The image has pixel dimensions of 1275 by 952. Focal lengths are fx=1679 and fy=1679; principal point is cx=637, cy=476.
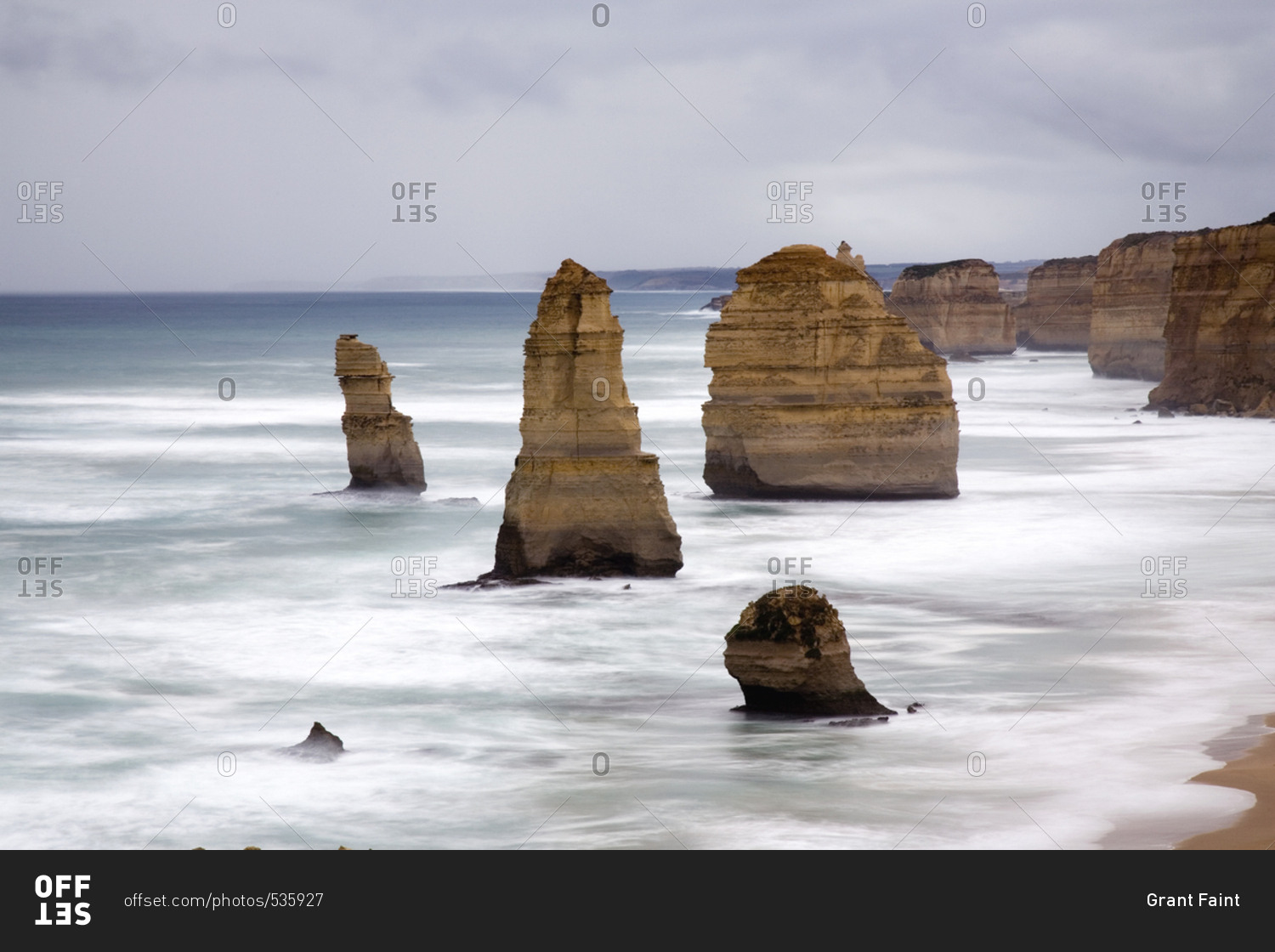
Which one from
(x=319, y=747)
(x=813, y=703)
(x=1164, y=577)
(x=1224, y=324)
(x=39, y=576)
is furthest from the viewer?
(x=1224, y=324)

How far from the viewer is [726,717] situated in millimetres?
18953

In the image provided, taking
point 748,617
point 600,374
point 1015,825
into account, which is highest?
point 600,374

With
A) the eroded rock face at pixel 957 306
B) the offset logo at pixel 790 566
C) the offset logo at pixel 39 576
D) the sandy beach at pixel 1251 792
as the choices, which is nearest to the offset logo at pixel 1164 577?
the offset logo at pixel 790 566

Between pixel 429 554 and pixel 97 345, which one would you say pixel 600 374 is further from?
pixel 97 345

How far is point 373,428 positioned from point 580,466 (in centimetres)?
1259

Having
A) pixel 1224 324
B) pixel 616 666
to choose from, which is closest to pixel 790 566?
pixel 616 666

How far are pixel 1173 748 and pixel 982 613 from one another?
812 centimetres

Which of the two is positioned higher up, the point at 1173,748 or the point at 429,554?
the point at 429,554

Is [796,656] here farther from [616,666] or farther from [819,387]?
[819,387]

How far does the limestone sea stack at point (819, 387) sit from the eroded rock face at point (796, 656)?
16.9 m

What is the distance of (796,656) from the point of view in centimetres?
1811

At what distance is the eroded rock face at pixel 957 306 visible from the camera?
10262 centimetres

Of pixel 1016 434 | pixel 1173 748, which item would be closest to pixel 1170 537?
pixel 1173 748

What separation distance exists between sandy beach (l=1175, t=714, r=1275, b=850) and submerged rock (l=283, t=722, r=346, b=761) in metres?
8.74
